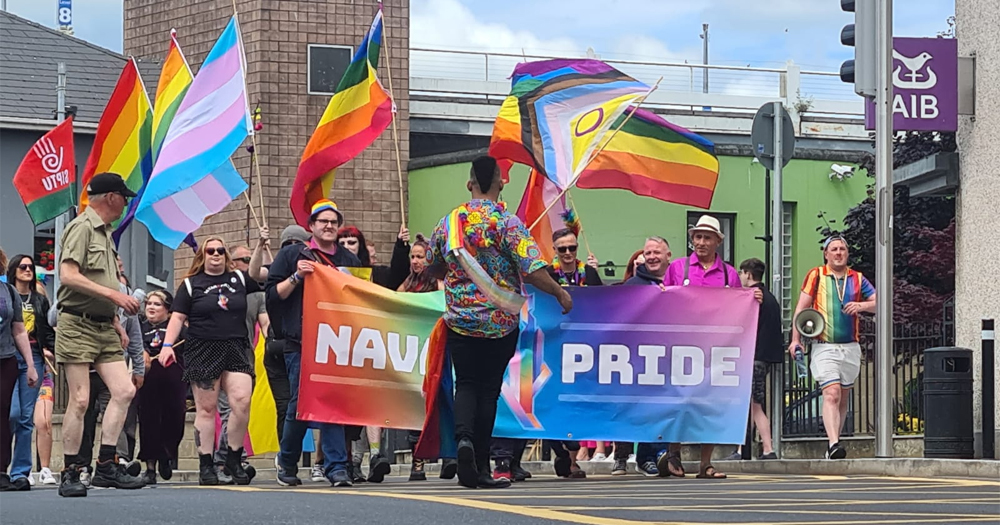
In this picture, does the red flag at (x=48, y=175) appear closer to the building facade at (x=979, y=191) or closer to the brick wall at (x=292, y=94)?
the brick wall at (x=292, y=94)

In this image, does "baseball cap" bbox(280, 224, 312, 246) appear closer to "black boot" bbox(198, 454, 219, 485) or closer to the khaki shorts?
"black boot" bbox(198, 454, 219, 485)

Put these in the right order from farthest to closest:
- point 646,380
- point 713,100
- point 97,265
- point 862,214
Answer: point 713,100, point 862,214, point 646,380, point 97,265

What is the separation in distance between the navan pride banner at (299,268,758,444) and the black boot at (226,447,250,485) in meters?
0.98

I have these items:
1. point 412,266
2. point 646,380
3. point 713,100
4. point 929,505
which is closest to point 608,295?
point 646,380

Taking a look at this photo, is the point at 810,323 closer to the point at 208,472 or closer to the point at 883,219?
the point at 883,219

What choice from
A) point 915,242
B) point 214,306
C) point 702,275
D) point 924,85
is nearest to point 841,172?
point 915,242

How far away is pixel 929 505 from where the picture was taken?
8.83m

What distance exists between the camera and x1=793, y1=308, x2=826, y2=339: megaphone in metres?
14.9

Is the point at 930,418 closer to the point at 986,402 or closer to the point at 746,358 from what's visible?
the point at 986,402

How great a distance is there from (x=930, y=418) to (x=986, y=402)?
49 cm

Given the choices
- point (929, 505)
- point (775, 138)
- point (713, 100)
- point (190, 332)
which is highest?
point (713, 100)

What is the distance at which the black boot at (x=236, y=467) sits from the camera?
13.1 metres

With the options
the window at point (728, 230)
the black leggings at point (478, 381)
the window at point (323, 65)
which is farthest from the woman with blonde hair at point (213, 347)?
the window at point (728, 230)

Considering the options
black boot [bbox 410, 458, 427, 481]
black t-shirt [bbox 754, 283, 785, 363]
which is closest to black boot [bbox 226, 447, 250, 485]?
black boot [bbox 410, 458, 427, 481]
